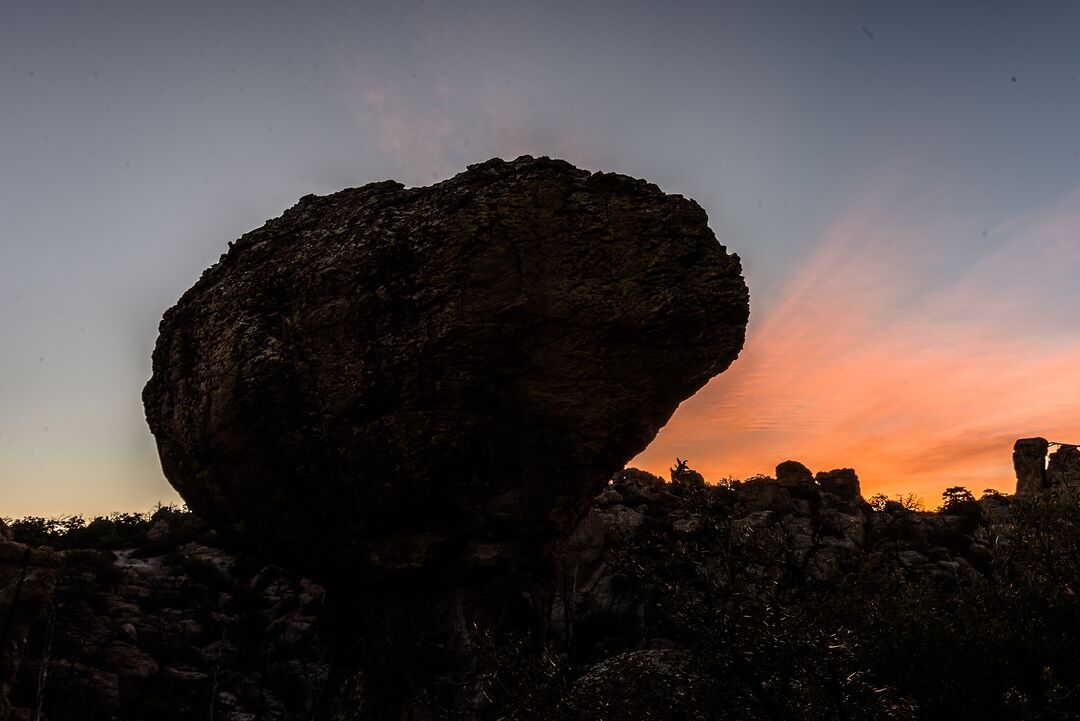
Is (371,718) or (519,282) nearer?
(519,282)

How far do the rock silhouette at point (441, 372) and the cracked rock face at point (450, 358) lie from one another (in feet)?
0.22

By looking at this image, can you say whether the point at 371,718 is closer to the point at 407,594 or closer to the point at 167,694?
the point at 407,594

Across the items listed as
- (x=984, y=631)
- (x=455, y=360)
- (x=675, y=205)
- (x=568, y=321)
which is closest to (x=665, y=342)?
(x=568, y=321)

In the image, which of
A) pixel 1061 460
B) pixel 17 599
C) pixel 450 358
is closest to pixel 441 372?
pixel 450 358

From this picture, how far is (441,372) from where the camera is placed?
66.5 ft

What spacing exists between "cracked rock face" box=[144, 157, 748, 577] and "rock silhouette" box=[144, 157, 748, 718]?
66 mm

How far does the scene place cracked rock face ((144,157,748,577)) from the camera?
779 inches

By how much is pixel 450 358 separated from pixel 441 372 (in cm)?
60

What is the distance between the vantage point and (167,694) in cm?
3216

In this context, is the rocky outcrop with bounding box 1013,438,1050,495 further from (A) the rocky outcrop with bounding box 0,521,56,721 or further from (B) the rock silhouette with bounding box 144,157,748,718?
(A) the rocky outcrop with bounding box 0,521,56,721

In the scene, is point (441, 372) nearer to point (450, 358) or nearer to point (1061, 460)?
point (450, 358)

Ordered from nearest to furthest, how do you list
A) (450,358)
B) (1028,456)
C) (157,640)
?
(450,358) → (157,640) → (1028,456)

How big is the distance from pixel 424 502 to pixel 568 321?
8023mm

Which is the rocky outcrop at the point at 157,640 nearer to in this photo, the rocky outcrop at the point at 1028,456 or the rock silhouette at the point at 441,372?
the rock silhouette at the point at 441,372
